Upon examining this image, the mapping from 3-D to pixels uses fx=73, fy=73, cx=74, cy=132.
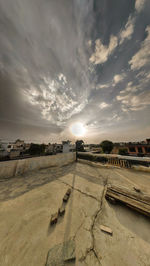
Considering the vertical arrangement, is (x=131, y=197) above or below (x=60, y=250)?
above

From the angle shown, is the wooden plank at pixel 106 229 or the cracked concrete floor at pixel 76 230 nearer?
the cracked concrete floor at pixel 76 230

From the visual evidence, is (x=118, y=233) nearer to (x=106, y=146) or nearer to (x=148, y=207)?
(x=148, y=207)

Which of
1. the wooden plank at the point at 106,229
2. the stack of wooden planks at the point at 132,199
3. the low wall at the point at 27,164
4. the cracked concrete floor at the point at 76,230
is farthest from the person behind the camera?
the low wall at the point at 27,164

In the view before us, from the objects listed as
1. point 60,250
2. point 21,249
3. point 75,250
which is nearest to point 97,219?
point 75,250

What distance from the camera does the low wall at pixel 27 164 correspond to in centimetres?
460

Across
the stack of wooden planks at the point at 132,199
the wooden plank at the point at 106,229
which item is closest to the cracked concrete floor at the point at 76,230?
the wooden plank at the point at 106,229

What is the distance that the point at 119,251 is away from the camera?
4.84 feet

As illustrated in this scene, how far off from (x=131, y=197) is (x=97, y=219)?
4.80 feet

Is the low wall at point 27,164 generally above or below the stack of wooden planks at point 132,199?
above

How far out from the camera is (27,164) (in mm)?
5332

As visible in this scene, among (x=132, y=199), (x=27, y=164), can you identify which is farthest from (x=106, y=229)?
(x=27, y=164)

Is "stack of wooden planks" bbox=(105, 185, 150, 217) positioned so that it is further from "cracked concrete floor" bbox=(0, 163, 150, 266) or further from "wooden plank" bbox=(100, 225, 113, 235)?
"wooden plank" bbox=(100, 225, 113, 235)

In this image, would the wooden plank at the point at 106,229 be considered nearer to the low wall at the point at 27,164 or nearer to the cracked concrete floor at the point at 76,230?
the cracked concrete floor at the point at 76,230

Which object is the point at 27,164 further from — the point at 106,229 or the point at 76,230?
the point at 106,229
